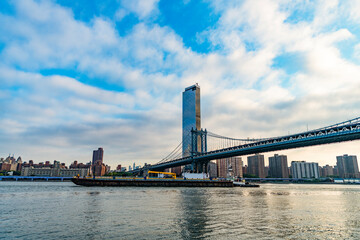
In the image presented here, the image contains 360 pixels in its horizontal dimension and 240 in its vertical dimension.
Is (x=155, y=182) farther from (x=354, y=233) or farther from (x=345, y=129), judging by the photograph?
(x=354, y=233)

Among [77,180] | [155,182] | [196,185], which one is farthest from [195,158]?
[77,180]

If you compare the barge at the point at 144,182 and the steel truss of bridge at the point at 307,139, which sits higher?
the steel truss of bridge at the point at 307,139

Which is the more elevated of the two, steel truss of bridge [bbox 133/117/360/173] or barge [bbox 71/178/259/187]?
steel truss of bridge [bbox 133/117/360/173]

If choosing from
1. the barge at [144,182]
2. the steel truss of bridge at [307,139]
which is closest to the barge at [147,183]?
the barge at [144,182]

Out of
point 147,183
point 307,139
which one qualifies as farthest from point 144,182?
point 307,139

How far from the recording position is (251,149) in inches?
3725

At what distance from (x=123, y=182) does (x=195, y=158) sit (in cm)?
5120

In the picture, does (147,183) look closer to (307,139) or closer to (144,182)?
(144,182)

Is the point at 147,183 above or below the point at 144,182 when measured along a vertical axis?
below

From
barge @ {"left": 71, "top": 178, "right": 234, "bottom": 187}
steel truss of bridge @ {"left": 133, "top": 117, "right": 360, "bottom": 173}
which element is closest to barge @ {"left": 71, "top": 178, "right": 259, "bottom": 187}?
barge @ {"left": 71, "top": 178, "right": 234, "bottom": 187}

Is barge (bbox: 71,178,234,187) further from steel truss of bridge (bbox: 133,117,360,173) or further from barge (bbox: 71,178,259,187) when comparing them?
steel truss of bridge (bbox: 133,117,360,173)

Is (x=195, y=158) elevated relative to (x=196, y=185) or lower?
elevated

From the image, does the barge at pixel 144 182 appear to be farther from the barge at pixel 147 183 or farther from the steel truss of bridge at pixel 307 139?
the steel truss of bridge at pixel 307 139

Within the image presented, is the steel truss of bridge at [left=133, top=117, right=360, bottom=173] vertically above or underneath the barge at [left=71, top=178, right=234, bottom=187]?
above
